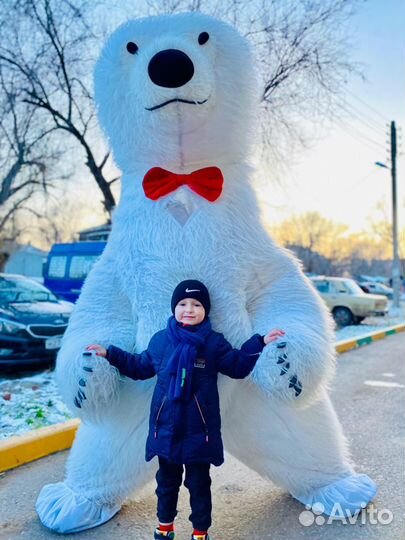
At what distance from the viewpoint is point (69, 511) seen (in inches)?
83.7

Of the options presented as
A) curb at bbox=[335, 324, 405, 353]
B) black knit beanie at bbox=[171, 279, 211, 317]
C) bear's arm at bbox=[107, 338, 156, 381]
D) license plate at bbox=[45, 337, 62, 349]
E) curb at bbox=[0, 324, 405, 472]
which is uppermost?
black knit beanie at bbox=[171, 279, 211, 317]

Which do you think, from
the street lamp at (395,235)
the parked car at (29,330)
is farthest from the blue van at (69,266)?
the street lamp at (395,235)

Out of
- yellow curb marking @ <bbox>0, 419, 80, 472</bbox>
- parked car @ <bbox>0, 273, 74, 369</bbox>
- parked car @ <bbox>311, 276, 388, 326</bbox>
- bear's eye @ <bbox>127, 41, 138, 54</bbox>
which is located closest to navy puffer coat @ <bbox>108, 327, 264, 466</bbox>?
Answer: bear's eye @ <bbox>127, 41, 138, 54</bbox>

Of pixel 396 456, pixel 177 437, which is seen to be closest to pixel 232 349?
pixel 177 437

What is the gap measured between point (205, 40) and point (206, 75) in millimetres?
210

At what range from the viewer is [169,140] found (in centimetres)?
213

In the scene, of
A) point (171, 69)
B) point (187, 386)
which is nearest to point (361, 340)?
point (187, 386)

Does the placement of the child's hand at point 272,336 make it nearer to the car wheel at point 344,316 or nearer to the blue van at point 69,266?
the blue van at point 69,266

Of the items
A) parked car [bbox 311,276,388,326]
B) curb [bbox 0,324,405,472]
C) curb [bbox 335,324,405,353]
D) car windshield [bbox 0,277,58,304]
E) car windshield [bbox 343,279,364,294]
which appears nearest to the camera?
curb [bbox 0,324,405,472]

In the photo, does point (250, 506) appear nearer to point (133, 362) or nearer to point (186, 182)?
point (133, 362)

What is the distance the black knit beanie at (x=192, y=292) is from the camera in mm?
1896

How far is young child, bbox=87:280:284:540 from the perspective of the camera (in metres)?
1.79

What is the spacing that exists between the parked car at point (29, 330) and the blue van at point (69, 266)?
3.28 meters

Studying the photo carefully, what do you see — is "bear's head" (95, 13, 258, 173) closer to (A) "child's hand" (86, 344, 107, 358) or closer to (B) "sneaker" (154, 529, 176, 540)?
(A) "child's hand" (86, 344, 107, 358)
